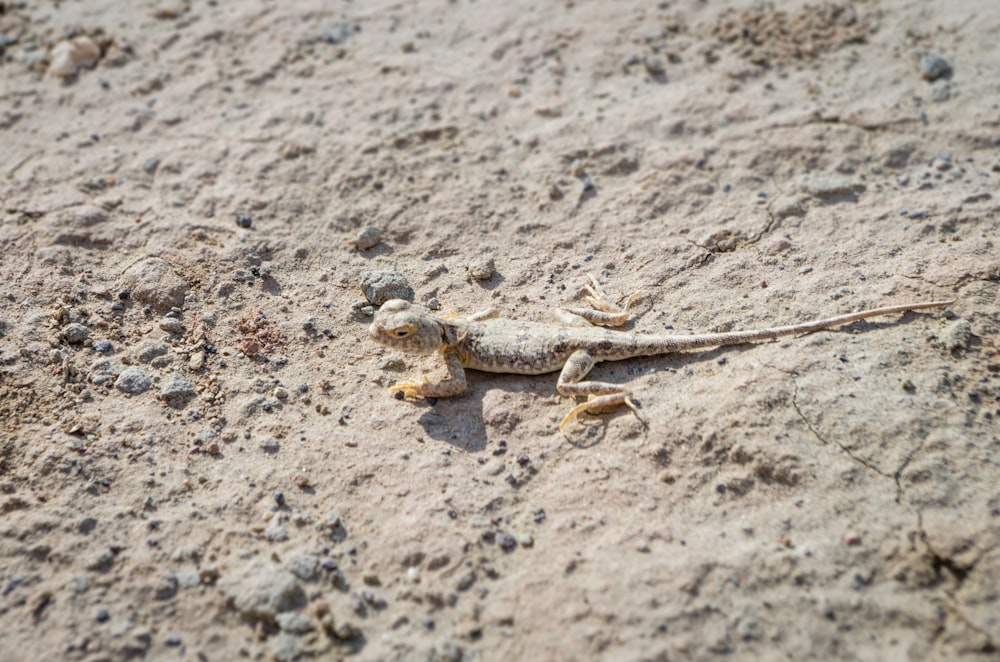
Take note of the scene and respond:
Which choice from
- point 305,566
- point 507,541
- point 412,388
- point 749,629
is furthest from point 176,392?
point 749,629

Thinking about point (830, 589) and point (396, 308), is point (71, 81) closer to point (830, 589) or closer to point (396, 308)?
point (396, 308)

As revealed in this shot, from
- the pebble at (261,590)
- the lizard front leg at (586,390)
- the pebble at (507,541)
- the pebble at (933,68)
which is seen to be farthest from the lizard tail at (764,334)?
the pebble at (933,68)

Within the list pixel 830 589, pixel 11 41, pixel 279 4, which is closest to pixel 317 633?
pixel 830 589

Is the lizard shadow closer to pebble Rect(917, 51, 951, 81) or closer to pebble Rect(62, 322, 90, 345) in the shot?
pebble Rect(62, 322, 90, 345)

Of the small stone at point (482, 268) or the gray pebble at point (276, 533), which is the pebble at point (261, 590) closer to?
the gray pebble at point (276, 533)

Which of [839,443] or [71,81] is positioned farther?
[71,81]

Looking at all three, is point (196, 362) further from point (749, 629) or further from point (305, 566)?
point (749, 629)
